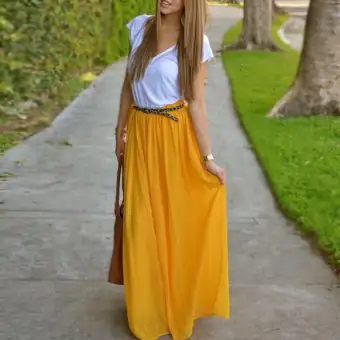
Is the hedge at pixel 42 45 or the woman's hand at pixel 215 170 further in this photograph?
the hedge at pixel 42 45

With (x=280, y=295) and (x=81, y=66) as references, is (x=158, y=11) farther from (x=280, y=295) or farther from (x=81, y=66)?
(x=81, y=66)

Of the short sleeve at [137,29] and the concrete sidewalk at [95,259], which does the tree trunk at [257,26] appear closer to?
the concrete sidewalk at [95,259]

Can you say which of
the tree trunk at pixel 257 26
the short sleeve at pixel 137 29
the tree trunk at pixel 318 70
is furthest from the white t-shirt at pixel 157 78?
the tree trunk at pixel 257 26

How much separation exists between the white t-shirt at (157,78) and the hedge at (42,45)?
5.56 m

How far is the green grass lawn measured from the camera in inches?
245

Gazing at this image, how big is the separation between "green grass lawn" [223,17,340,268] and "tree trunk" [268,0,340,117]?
9.9 inches

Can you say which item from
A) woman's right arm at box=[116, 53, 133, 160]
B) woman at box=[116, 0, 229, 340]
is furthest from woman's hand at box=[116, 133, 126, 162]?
woman at box=[116, 0, 229, 340]

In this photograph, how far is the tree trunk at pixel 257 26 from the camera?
19.2 metres

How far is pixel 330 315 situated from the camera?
458 centimetres

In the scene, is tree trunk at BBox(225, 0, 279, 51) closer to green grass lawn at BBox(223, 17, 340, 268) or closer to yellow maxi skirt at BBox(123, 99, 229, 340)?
green grass lawn at BBox(223, 17, 340, 268)

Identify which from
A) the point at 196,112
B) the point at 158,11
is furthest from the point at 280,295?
the point at 158,11

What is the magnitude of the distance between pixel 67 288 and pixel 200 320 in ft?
3.03

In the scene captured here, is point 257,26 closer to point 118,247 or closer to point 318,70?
point 318,70

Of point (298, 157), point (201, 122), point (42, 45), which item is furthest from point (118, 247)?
point (42, 45)
